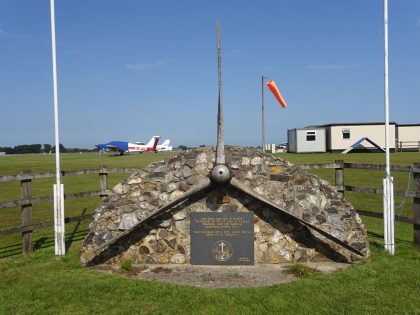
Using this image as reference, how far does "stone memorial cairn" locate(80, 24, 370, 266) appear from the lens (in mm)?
7168

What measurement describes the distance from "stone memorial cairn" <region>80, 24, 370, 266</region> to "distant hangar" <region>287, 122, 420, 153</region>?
38.1 metres

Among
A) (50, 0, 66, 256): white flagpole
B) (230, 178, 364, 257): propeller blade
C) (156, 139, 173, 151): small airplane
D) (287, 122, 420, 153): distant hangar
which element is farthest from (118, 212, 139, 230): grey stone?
(156, 139, 173, 151): small airplane

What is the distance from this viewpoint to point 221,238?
283 inches

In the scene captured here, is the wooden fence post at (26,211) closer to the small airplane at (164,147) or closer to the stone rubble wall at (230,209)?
the stone rubble wall at (230,209)

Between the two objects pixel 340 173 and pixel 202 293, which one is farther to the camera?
pixel 340 173

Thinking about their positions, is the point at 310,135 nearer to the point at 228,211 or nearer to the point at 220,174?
the point at 228,211

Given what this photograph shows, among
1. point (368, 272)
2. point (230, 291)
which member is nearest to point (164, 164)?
point (230, 291)

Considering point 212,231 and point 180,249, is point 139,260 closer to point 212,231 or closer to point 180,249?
point 180,249

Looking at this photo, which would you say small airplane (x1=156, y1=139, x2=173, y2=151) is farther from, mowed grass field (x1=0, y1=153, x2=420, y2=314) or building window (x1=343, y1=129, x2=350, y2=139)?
mowed grass field (x1=0, y1=153, x2=420, y2=314)

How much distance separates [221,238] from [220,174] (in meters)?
1.29

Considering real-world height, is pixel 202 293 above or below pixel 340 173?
below

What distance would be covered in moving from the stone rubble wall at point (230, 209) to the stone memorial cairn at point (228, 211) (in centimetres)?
2

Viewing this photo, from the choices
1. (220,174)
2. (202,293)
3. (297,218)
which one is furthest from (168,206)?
(297,218)

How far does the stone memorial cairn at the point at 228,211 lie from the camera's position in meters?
7.17
